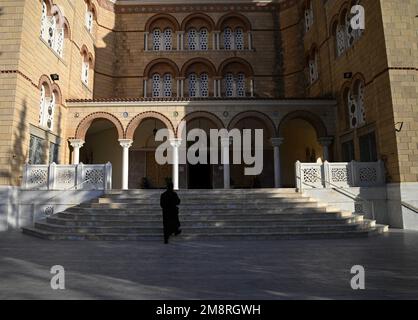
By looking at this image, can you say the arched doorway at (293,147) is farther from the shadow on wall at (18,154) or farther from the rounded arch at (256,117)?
the shadow on wall at (18,154)

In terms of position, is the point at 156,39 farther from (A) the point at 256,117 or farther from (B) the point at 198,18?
(A) the point at 256,117

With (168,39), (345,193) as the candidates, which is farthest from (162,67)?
(345,193)

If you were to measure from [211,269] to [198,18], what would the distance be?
1735 centimetres

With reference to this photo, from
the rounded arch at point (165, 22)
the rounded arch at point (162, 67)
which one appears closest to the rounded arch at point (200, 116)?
the rounded arch at point (162, 67)

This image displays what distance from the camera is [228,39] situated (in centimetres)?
1831

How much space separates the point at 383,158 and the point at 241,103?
630 cm

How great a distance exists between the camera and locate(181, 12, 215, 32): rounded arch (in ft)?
59.4

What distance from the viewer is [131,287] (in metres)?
3.61

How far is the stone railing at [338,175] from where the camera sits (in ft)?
34.5

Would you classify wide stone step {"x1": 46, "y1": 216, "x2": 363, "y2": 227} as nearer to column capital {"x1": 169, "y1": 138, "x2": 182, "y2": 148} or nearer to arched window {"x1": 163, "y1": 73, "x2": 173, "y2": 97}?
column capital {"x1": 169, "y1": 138, "x2": 182, "y2": 148}

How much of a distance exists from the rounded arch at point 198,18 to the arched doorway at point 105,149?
7704 mm

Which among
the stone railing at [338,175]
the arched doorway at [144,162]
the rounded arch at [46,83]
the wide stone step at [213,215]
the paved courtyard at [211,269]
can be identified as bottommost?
the paved courtyard at [211,269]

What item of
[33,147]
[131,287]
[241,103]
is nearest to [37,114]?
[33,147]

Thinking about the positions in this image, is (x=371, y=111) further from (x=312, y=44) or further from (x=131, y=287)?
(x=131, y=287)
